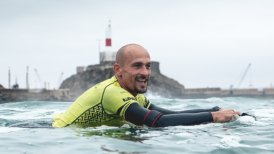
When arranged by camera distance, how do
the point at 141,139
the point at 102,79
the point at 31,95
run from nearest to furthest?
the point at 141,139, the point at 31,95, the point at 102,79

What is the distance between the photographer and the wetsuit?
6.96 meters

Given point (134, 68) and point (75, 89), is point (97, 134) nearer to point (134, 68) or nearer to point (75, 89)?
point (134, 68)

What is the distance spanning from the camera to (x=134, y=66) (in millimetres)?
7344

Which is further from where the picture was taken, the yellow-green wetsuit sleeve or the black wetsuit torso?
the yellow-green wetsuit sleeve

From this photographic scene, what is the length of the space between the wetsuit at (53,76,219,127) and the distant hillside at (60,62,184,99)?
59.5 m

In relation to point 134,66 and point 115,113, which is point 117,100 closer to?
point 115,113

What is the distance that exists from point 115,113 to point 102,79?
61.9m

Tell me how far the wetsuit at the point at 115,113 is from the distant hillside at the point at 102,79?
59.5 meters

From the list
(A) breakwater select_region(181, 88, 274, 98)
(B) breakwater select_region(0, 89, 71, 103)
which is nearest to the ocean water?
(B) breakwater select_region(0, 89, 71, 103)

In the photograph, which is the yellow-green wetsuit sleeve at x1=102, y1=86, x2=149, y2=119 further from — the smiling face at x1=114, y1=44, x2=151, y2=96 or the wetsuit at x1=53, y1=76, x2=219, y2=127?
the smiling face at x1=114, y1=44, x2=151, y2=96

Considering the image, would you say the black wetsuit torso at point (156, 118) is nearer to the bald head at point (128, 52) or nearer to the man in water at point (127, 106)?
the man in water at point (127, 106)

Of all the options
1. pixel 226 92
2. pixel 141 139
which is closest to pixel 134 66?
pixel 141 139

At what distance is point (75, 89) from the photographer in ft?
242

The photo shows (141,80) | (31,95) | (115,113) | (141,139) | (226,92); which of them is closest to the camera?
(141,139)
